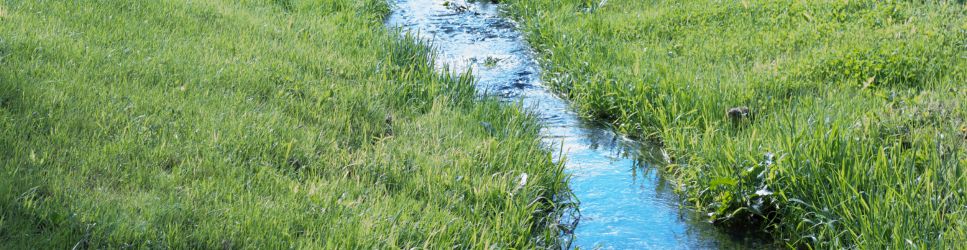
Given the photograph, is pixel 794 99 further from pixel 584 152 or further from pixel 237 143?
pixel 237 143

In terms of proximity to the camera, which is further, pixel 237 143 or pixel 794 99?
pixel 794 99

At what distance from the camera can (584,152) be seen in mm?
6125

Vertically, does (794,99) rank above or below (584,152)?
above

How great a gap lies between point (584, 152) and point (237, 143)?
232cm

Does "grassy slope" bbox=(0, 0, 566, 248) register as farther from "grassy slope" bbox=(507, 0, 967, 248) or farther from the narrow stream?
"grassy slope" bbox=(507, 0, 967, 248)

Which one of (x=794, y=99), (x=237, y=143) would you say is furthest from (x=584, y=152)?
(x=237, y=143)

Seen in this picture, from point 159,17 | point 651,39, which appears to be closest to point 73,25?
point 159,17

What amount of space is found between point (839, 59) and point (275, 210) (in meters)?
4.45

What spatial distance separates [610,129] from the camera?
22.0 feet

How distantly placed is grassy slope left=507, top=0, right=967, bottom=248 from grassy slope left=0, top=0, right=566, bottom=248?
97 cm

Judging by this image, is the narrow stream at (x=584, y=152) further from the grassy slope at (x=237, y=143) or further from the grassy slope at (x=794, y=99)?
the grassy slope at (x=237, y=143)

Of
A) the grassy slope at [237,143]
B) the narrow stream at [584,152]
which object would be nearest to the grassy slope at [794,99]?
the narrow stream at [584,152]

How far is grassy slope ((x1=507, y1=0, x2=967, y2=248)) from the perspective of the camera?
14.4ft

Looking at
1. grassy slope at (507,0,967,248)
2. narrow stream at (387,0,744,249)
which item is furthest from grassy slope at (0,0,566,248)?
grassy slope at (507,0,967,248)
